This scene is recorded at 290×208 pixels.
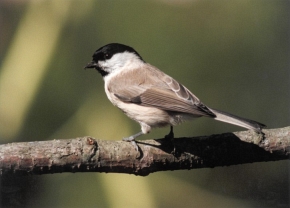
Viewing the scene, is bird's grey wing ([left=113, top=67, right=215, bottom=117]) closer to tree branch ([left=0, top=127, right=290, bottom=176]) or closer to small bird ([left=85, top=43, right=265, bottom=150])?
small bird ([left=85, top=43, right=265, bottom=150])

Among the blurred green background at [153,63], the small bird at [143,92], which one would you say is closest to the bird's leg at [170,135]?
the small bird at [143,92]

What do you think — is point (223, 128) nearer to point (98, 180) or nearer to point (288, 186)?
point (288, 186)

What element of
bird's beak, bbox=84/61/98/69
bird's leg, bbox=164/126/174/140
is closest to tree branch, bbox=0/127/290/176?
bird's leg, bbox=164/126/174/140

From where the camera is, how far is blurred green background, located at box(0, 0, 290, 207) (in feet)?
4.53

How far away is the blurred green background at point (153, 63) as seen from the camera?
138 centimetres

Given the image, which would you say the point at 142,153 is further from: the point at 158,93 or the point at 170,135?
the point at 158,93

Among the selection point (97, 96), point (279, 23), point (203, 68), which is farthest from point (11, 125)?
point (279, 23)

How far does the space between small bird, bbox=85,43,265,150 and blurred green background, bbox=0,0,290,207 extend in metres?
0.04

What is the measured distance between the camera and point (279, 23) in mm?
1670

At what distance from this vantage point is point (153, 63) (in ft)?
4.98

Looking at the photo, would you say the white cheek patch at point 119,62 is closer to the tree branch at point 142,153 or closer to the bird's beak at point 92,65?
→ the bird's beak at point 92,65

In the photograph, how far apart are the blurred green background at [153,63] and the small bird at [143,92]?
0.04 m

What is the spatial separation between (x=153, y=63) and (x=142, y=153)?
40cm

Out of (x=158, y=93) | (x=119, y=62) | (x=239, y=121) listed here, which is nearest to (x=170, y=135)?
(x=158, y=93)
